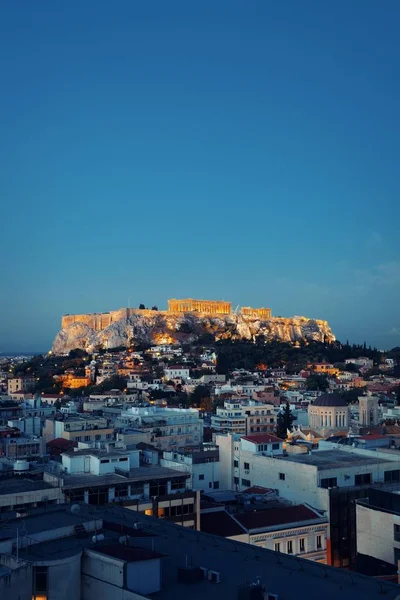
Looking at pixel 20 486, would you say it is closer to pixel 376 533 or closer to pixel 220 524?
pixel 220 524

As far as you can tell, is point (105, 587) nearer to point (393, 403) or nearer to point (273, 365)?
point (393, 403)

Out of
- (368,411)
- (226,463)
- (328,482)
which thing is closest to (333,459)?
(328,482)

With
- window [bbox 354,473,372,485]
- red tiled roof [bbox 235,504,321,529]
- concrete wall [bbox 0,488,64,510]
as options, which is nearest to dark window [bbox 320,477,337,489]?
window [bbox 354,473,372,485]

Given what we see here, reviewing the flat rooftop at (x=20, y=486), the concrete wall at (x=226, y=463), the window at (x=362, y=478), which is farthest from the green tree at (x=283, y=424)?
the flat rooftop at (x=20, y=486)

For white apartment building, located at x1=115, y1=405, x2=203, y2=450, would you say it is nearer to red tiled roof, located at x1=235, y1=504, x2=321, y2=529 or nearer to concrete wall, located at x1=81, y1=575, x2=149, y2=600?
red tiled roof, located at x1=235, y1=504, x2=321, y2=529

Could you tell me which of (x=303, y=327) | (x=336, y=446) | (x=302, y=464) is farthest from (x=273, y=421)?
(x=303, y=327)

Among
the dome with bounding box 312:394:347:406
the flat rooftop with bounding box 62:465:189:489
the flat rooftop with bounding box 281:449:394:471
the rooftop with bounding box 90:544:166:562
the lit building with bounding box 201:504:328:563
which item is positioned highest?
the dome with bounding box 312:394:347:406
